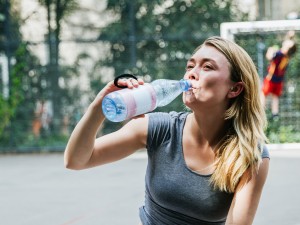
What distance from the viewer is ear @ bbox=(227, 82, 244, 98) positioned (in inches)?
94.5

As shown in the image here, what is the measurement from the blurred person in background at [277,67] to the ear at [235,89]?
8.06 m

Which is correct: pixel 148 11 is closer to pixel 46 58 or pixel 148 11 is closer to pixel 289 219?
pixel 46 58

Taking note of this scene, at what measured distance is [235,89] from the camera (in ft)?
7.93

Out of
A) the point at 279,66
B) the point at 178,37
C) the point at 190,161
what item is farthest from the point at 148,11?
the point at 190,161

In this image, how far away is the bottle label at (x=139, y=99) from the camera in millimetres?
2166

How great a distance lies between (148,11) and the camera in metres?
11.6

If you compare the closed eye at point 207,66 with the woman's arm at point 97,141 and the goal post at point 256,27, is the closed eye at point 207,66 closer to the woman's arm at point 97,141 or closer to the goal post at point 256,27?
the woman's arm at point 97,141

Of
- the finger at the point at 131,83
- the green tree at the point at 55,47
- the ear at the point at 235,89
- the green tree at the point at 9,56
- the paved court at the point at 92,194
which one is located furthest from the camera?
the green tree at the point at 9,56

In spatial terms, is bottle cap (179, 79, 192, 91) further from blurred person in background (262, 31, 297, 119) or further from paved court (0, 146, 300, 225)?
blurred person in background (262, 31, 297, 119)

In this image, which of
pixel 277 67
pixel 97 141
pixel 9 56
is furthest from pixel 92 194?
pixel 9 56

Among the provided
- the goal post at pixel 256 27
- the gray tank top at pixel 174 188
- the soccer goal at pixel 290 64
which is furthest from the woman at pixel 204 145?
the soccer goal at pixel 290 64

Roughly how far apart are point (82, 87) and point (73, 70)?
0.40 m

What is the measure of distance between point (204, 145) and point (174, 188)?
26 cm

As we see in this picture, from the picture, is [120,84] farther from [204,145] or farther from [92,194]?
[92,194]
